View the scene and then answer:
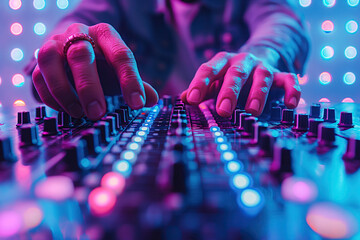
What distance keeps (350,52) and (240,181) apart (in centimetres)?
290

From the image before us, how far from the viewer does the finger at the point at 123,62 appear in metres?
0.75

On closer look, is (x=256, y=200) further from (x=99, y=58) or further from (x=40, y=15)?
(x=40, y=15)

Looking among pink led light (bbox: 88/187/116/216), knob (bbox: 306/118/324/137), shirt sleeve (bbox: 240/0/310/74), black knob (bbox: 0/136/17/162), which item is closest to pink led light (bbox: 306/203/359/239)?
A: pink led light (bbox: 88/187/116/216)

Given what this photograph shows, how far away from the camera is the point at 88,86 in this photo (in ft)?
2.31

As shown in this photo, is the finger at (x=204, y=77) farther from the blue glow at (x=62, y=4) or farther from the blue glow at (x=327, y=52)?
the blue glow at (x=62, y=4)

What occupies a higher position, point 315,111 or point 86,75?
point 86,75

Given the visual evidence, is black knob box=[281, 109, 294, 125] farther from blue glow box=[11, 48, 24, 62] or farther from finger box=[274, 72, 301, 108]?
blue glow box=[11, 48, 24, 62]

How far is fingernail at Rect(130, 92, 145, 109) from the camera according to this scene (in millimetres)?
731

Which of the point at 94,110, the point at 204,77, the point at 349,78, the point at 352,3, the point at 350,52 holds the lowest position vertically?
the point at 94,110

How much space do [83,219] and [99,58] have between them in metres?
0.77

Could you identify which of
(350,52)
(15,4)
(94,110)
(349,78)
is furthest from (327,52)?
(15,4)

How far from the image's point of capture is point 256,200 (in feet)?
0.96

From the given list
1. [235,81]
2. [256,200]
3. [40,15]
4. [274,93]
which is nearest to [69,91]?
[235,81]

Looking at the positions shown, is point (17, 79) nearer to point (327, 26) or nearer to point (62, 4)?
point (62, 4)
